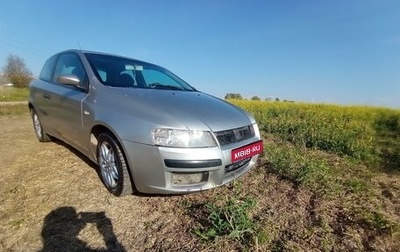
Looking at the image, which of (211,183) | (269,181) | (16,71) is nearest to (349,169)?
(269,181)

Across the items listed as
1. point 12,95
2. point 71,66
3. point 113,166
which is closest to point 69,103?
point 71,66

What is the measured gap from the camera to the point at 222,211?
2434 millimetres

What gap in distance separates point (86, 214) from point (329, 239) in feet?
7.00

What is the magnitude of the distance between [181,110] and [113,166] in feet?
3.03

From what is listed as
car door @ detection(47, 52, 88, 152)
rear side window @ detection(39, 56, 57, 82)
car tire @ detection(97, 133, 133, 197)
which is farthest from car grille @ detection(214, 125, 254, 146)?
rear side window @ detection(39, 56, 57, 82)

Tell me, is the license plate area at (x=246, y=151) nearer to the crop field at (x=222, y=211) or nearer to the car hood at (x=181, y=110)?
the car hood at (x=181, y=110)

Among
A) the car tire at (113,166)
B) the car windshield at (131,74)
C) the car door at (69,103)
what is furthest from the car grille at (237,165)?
the car door at (69,103)

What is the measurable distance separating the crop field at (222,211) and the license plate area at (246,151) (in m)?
0.35

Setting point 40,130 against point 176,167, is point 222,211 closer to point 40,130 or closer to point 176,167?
point 176,167

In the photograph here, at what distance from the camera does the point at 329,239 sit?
7.22 feet

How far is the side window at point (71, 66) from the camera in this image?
3.48 meters

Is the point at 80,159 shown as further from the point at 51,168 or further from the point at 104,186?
the point at 104,186

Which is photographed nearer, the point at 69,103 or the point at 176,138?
the point at 176,138

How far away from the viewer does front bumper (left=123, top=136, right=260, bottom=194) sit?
98.7 inches
